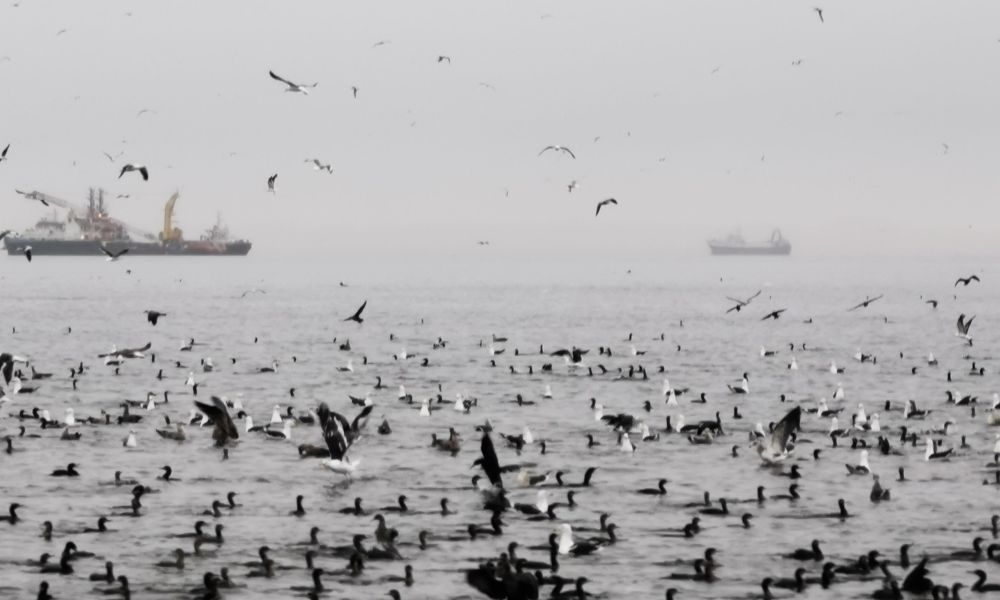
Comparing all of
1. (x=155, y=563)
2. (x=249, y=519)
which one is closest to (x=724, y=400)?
(x=249, y=519)

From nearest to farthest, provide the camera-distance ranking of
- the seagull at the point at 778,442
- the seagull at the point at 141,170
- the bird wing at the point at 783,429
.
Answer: the bird wing at the point at 783,429
the seagull at the point at 778,442
the seagull at the point at 141,170

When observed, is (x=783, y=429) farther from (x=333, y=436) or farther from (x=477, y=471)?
(x=333, y=436)

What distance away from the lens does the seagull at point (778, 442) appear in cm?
3559

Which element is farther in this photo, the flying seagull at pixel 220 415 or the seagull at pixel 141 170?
the seagull at pixel 141 170

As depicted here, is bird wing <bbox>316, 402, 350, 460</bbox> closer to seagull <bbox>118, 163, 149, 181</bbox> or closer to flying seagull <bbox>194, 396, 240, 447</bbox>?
flying seagull <bbox>194, 396, 240, 447</bbox>

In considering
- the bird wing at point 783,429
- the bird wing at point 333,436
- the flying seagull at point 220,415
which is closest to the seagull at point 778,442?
the bird wing at point 783,429

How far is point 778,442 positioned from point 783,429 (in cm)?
Result: 124

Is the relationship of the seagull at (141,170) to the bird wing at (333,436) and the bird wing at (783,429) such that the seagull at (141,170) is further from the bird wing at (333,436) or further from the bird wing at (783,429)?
the bird wing at (783,429)

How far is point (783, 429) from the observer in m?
37.2

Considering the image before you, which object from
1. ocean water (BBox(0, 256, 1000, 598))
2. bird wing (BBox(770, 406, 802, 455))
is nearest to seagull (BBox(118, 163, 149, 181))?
ocean water (BBox(0, 256, 1000, 598))

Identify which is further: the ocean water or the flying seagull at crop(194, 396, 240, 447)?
the flying seagull at crop(194, 396, 240, 447)

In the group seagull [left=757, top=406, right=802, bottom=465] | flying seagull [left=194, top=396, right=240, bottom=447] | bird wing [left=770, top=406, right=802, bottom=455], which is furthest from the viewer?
seagull [left=757, top=406, right=802, bottom=465]

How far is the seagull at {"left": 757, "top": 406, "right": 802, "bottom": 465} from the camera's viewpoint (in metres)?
35.6

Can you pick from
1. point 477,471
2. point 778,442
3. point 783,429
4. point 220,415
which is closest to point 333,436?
point 220,415
